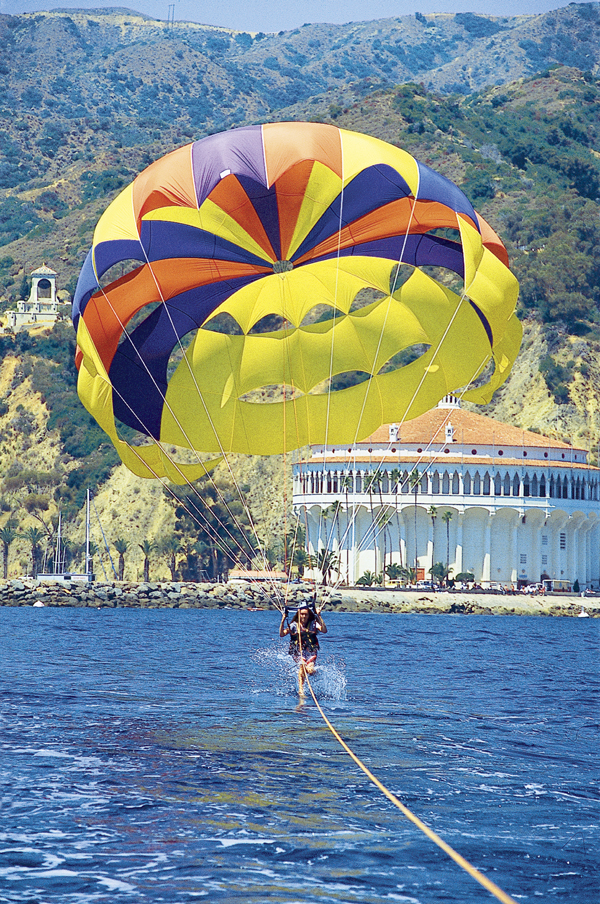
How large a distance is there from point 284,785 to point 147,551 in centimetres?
9158

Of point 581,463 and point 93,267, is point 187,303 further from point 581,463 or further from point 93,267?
point 581,463

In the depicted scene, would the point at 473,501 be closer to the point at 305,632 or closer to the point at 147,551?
the point at 147,551

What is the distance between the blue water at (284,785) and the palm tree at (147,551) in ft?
230

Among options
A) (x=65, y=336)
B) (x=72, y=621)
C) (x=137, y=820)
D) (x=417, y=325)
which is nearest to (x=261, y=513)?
(x=65, y=336)

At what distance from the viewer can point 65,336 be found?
13812cm

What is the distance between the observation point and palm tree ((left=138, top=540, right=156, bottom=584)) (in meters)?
110

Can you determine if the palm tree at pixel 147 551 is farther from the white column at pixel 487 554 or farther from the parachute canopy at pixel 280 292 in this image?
the parachute canopy at pixel 280 292

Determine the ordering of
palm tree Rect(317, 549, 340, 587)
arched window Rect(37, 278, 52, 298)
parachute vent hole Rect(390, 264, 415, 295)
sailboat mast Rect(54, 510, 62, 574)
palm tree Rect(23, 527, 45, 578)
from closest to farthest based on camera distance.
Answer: parachute vent hole Rect(390, 264, 415, 295) → palm tree Rect(317, 549, 340, 587) → sailboat mast Rect(54, 510, 62, 574) → palm tree Rect(23, 527, 45, 578) → arched window Rect(37, 278, 52, 298)

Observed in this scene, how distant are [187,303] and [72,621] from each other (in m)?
46.0

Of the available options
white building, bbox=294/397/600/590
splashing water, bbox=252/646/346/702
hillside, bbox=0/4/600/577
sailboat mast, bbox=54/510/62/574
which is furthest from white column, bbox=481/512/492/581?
splashing water, bbox=252/646/346/702

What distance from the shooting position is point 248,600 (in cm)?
9338

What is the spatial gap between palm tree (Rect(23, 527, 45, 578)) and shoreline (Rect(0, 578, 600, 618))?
15649mm

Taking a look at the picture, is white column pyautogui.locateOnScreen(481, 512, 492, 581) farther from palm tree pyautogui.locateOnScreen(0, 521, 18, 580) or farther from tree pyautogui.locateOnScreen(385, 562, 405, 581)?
palm tree pyautogui.locateOnScreen(0, 521, 18, 580)

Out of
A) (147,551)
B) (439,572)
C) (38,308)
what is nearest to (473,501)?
(439,572)
